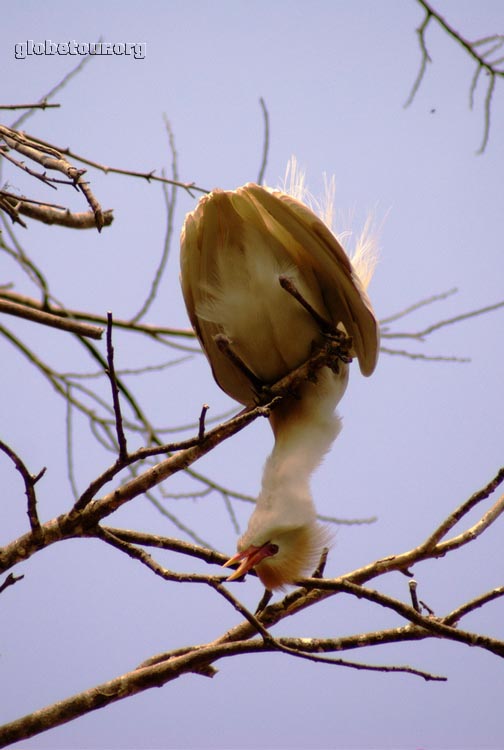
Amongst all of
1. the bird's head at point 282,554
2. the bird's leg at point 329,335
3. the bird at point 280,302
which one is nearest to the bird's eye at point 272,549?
the bird's head at point 282,554

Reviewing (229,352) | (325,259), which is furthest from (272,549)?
(325,259)

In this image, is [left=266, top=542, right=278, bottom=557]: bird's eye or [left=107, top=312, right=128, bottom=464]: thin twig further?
[left=266, top=542, right=278, bottom=557]: bird's eye

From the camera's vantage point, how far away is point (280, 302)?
8.22 ft

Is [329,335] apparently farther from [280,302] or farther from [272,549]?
[272,549]

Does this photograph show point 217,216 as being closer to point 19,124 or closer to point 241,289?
point 241,289

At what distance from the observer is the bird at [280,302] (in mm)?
2420

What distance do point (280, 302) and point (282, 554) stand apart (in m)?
0.76

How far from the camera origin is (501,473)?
1.65 m

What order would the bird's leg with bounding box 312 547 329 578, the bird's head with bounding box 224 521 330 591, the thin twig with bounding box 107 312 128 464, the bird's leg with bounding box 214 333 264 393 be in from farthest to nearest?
the bird's leg with bounding box 214 333 264 393
the bird's head with bounding box 224 521 330 591
the bird's leg with bounding box 312 547 329 578
the thin twig with bounding box 107 312 128 464

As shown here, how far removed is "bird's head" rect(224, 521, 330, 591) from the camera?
2.11 m

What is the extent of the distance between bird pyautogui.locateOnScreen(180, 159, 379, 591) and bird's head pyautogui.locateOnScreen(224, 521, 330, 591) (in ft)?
0.45

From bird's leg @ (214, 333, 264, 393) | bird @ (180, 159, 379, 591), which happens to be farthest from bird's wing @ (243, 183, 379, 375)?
bird's leg @ (214, 333, 264, 393)

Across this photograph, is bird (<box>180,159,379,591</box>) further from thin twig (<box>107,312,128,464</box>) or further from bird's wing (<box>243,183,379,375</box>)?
thin twig (<box>107,312,128,464</box>)

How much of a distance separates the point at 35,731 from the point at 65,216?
50.5 inches
